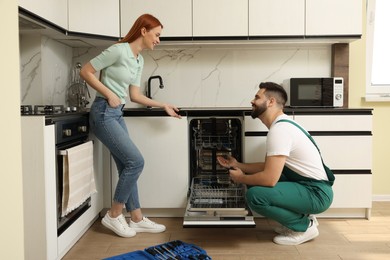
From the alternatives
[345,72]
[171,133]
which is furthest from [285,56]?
[171,133]

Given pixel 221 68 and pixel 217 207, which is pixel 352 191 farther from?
pixel 221 68

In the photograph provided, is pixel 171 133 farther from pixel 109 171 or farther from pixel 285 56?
pixel 285 56

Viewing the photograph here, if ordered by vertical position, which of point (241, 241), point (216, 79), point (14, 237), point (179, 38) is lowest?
point (241, 241)

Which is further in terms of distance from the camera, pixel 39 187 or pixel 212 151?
pixel 212 151

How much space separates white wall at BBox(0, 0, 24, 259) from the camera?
1.34 m

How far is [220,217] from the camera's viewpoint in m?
2.63

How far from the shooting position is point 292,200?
8.90ft

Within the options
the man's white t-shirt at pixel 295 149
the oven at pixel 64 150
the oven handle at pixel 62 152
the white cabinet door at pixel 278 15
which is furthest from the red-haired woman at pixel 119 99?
the white cabinet door at pixel 278 15

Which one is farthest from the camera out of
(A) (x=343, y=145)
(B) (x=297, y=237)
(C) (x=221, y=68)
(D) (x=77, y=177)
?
(C) (x=221, y=68)

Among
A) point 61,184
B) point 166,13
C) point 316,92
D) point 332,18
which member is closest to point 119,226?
point 61,184

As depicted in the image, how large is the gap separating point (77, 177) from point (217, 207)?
873 millimetres

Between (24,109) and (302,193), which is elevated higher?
(24,109)

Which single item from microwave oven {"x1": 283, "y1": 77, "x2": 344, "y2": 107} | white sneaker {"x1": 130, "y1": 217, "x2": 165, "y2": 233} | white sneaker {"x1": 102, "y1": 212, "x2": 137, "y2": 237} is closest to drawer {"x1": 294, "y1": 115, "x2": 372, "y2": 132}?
microwave oven {"x1": 283, "y1": 77, "x2": 344, "y2": 107}

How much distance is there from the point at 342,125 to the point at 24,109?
2.25 metres
